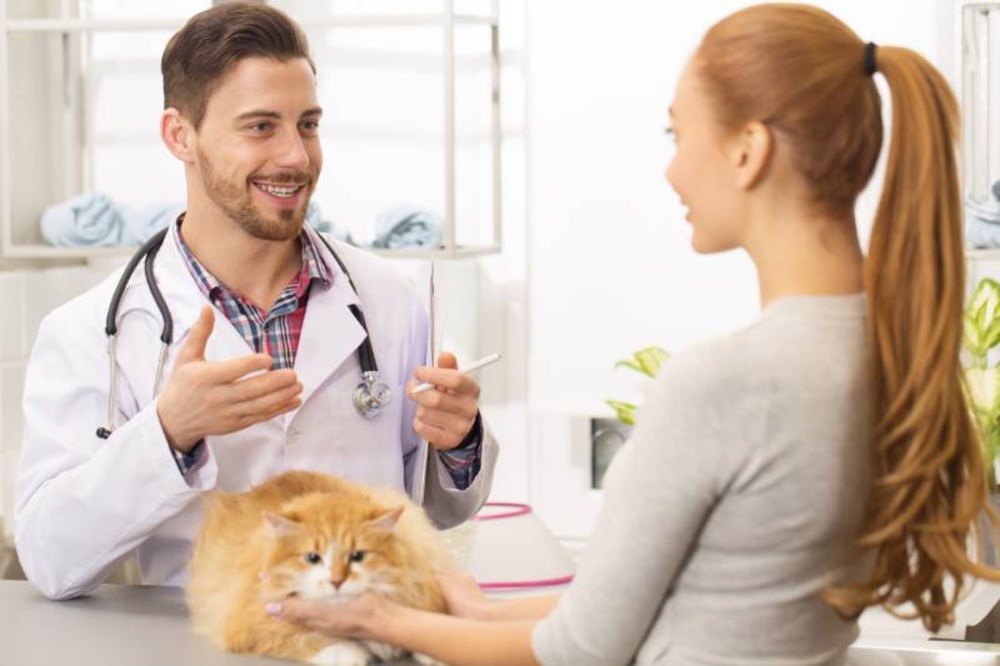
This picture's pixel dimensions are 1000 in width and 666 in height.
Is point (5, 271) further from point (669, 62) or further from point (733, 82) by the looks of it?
point (733, 82)

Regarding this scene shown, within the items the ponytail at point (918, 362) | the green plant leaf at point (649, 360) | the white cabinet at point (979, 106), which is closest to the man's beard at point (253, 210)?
the ponytail at point (918, 362)

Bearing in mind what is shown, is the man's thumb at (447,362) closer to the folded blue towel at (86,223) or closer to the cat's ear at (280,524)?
the cat's ear at (280,524)

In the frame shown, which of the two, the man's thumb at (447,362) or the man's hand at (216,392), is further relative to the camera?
the man's thumb at (447,362)

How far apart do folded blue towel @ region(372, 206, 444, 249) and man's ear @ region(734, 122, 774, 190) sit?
72.1 inches

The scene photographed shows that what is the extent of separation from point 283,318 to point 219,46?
36cm

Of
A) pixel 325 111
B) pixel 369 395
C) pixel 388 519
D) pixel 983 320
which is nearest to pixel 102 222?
pixel 325 111

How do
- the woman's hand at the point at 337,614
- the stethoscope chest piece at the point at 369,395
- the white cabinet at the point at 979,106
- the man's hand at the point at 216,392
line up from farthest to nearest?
the white cabinet at the point at 979,106, the stethoscope chest piece at the point at 369,395, the man's hand at the point at 216,392, the woman's hand at the point at 337,614

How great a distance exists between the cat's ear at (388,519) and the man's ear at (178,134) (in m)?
0.79

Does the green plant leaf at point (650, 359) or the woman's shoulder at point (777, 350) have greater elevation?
the woman's shoulder at point (777, 350)

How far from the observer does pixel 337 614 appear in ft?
3.78

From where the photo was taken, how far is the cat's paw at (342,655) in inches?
45.7

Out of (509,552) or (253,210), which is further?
(509,552)

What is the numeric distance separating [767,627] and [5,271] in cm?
242

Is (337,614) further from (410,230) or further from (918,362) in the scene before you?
(410,230)
